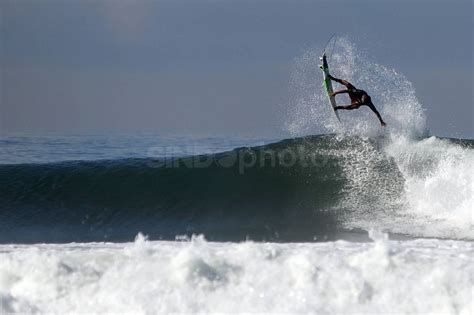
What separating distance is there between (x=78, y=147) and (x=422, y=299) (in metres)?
16.4

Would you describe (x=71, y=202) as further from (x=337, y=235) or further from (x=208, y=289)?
(x=208, y=289)

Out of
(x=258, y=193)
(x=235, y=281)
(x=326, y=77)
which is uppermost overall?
(x=326, y=77)

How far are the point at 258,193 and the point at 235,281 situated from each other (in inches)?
249

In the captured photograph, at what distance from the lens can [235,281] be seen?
249 inches

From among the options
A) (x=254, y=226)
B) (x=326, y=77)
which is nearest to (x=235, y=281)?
(x=254, y=226)

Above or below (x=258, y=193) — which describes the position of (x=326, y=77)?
above

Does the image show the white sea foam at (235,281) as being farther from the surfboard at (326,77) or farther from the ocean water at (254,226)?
the surfboard at (326,77)

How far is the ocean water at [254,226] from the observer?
20.2ft

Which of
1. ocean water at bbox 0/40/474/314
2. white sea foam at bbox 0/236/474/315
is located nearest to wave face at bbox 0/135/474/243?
ocean water at bbox 0/40/474/314

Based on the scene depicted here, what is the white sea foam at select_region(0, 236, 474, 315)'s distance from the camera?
239 inches

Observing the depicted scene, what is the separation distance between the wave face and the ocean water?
0.13 ft

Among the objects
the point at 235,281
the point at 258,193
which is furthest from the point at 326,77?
the point at 235,281

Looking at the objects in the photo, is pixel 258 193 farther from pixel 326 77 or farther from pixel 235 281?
pixel 235 281

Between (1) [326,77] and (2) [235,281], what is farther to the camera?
(1) [326,77]
